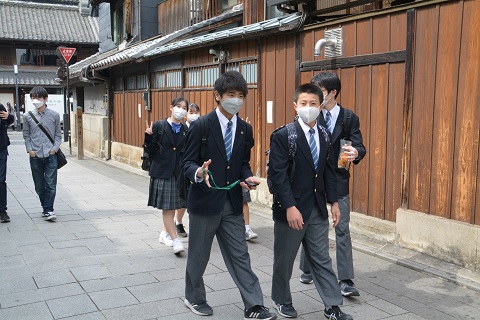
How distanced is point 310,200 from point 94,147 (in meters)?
17.4

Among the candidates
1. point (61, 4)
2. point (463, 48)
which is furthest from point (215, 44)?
point (61, 4)

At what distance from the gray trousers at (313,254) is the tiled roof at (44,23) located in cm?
3573

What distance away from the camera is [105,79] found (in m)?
18.4

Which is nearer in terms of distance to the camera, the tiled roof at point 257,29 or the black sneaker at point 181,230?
the black sneaker at point 181,230

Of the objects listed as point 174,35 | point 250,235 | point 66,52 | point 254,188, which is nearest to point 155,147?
point 250,235

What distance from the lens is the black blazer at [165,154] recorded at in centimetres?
637

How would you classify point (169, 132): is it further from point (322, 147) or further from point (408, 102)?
point (408, 102)

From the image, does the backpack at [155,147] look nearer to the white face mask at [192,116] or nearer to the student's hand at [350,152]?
the white face mask at [192,116]

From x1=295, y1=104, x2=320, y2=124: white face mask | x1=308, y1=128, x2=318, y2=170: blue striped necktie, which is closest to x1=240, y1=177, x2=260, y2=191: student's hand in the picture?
x1=308, y1=128, x2=318, y2=170: blue striped necktie

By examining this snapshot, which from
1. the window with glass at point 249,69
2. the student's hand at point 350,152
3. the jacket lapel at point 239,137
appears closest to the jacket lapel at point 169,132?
the jacket lapel at point 239,137

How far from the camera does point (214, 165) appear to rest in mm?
4281

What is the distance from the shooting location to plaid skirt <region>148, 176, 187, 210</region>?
6363 mm

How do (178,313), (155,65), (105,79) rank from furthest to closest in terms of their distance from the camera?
(105,79) < (155,65) < (178,313)

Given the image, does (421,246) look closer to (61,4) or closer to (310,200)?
(310,200)
